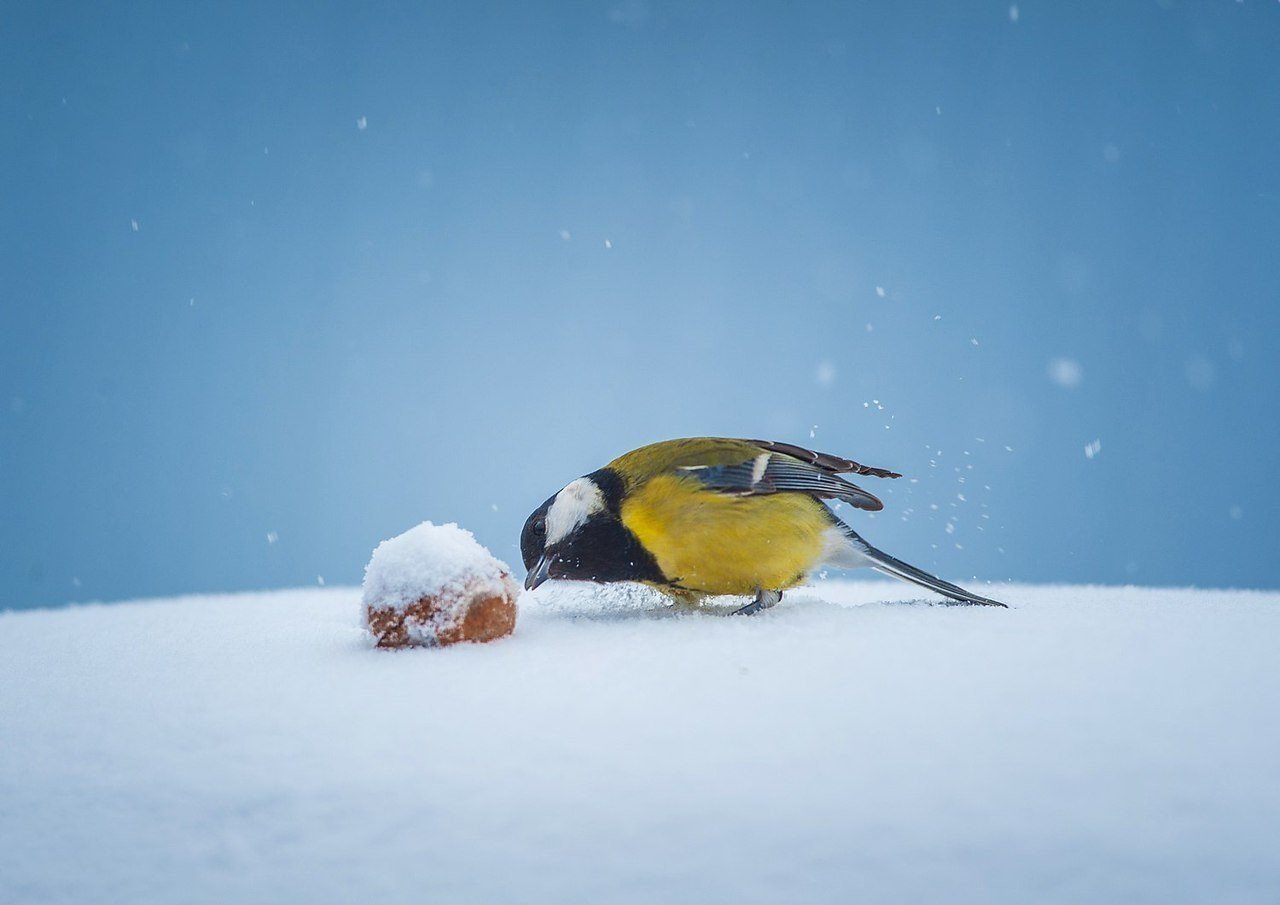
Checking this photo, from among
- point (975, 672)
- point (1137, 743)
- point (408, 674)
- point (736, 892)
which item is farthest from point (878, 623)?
point (736, 892)

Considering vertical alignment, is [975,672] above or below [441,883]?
above

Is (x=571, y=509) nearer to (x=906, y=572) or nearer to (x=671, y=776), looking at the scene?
(x=906, y=572)

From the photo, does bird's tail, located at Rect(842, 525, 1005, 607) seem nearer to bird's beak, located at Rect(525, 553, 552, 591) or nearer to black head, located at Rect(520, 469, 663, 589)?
black head, located at Rect(520, 469, 663, 589)

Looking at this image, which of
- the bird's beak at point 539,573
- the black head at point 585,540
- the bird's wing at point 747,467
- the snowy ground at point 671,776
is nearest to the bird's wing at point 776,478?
the bird's wing at point 747,467

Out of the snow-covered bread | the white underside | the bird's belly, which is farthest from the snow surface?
the white underside

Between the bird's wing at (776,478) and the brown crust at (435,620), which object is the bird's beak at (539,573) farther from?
the bird's wing at (776,478)

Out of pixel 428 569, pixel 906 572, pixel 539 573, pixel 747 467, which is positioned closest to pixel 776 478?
pixel 747 467

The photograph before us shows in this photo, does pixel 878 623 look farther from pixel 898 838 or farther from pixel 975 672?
pixel 898 838
